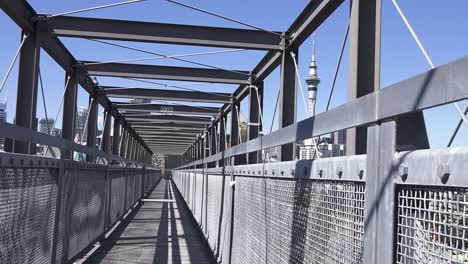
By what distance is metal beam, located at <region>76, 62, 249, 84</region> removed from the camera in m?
15.4

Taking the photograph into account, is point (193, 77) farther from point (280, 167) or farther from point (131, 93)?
point (280, 167)

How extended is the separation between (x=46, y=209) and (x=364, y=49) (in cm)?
400

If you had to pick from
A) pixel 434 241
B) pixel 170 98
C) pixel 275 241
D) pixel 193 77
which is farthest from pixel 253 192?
pixel 170 98

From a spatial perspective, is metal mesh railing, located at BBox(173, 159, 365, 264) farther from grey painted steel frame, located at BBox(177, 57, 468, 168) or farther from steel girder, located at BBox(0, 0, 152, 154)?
steel girder, located at BBox(0, 0, 152, 154)

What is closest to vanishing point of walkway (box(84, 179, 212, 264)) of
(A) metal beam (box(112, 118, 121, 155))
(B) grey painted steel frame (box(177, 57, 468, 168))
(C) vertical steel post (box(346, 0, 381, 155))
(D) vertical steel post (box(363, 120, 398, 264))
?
(C) vertical steel post (box(346, 0, 381, 155))

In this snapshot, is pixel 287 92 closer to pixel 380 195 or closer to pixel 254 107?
pixel 254 107

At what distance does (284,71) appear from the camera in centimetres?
1088

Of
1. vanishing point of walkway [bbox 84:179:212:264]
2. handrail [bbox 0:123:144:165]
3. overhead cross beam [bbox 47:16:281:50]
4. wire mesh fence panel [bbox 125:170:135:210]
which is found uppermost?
overhead cross beam [bbox 47:16:281:50]

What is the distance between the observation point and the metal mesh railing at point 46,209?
4836 mm

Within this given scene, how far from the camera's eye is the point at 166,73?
1553cm

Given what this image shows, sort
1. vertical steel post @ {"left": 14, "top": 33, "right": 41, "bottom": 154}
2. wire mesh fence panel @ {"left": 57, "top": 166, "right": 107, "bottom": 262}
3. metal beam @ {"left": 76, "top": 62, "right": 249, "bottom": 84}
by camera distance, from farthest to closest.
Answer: metal beam @ {"left": 76, "top": 62, "right": 249, "bottom": 84}, vertical steel post @ {"left": 14, "top": 33, "right": 41, "bottom": 154}, wire mesh fence panel @ {"left": 57, "top": 166, "right": 107, "bottom": 262}

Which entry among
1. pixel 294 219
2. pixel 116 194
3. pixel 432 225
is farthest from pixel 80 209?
pixel 432 225

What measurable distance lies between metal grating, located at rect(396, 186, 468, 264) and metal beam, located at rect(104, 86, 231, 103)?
17.1m

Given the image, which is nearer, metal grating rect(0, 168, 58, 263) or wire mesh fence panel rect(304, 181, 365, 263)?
wire mesh fence panel rect(304, 181, 365, 263)
